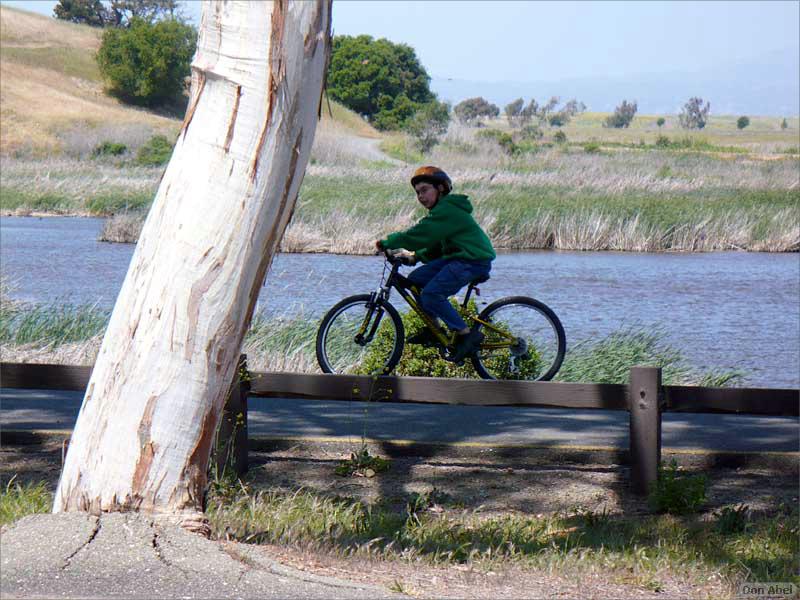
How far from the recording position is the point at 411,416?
9.14 m

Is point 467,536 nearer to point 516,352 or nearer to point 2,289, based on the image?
point 516,352

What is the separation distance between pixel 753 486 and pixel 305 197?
26.3m

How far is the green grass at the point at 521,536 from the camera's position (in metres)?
5.18

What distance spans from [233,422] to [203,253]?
3016 millimetres

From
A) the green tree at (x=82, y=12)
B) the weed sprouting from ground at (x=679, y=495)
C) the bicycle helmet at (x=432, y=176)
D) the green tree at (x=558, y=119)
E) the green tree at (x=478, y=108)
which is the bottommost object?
the weed sprouting from ground at (x=679, y=495)

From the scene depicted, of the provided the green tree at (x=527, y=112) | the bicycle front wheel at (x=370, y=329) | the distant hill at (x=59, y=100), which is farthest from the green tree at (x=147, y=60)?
the bicycle front wheel at (x=370, y=329)

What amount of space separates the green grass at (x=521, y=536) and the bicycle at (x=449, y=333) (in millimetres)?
2570

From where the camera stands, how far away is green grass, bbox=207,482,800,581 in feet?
17.0

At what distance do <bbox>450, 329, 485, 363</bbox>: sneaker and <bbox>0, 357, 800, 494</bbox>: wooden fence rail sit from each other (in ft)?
6.66

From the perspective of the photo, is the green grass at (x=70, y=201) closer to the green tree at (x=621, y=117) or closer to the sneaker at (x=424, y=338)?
the sneaker at (x=424, y=338)

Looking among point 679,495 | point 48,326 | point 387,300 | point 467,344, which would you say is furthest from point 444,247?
point 48,326

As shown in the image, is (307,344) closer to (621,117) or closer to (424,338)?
(424,338)

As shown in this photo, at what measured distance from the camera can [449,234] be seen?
8742 millimetres

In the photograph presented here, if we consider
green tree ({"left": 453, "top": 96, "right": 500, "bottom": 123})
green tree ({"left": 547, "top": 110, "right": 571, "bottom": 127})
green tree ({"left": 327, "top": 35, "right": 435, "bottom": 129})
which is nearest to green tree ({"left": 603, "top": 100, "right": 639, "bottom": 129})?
green tree ({"left": 547, "top": 110, "right": 571, "bottom": 127})
